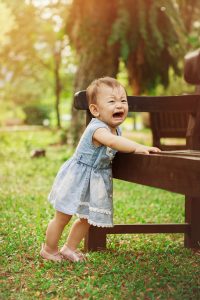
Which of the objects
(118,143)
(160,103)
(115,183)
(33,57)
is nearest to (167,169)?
(118,143)

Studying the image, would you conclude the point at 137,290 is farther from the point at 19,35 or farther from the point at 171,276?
the point at 19,35

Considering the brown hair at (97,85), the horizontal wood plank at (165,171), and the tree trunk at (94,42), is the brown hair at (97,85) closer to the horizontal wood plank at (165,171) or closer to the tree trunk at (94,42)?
the horizontal wood plank at (165,171)

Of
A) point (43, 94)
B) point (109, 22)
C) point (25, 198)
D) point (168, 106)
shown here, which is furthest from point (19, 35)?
point (168, 106)

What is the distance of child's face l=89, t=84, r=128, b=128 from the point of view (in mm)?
3434

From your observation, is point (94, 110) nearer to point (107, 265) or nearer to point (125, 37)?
point (107, 265)

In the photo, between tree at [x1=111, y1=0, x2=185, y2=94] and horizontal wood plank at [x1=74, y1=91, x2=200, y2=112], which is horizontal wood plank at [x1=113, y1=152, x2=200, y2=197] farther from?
tree at [x1=111, y1=0, x2=185, y2=94]

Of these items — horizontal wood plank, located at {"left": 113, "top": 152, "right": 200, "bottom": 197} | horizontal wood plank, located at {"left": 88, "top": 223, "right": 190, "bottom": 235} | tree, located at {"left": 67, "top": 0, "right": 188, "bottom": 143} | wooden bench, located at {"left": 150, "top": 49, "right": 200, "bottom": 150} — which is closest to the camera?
horizontal wood plank, located at {"left": 113, "top": 152, "right": 200, "bottom": 197}

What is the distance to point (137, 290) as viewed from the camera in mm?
3027

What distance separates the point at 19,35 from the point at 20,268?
77.7ft

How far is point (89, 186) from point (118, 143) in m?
0.46

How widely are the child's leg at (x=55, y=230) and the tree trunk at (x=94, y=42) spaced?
8.51 metres

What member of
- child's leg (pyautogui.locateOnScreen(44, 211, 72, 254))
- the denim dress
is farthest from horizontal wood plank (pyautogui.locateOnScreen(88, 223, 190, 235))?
the denim dress

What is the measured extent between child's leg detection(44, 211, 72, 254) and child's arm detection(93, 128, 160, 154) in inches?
20.3

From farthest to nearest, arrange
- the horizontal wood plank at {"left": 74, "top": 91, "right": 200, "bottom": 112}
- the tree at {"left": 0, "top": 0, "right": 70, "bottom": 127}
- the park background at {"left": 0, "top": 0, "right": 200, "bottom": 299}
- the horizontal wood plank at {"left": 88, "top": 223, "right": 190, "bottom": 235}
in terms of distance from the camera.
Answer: the tree at {"left": 0, "top": 0, "right": 70, "bottom": 127} → the horizontal wood plank at {"left": 88, "top": 223, "right": 190, "bottom": 235} → the horizontal wood plank at {"left": 74, "top": 91, "right": 200, "bottom": 112} → the park background at {"left": 0, "top": 0, "right": 200, "bottom": 299}
